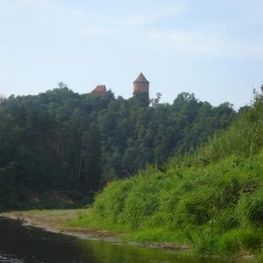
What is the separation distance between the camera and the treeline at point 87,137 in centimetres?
8133

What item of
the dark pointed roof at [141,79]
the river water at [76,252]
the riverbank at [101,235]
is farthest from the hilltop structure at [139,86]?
the river water at [76,252]

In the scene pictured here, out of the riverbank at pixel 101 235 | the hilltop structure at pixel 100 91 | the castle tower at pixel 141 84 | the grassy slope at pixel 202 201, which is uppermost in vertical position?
the castle tower at pixel 141 84

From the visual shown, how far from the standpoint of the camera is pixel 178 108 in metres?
141

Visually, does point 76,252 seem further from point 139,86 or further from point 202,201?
point 139,86

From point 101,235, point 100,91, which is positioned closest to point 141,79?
point 100,91

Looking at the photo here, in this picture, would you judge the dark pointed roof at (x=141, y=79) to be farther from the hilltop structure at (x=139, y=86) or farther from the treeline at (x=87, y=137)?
the treeline at (x=87, y=137)

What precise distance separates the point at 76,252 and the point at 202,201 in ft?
19.8

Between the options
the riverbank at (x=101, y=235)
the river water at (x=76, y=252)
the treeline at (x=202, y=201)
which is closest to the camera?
the river water at (x=76, y=252)

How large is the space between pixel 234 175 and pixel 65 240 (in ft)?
25.8

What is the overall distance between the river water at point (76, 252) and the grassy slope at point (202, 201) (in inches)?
73.9

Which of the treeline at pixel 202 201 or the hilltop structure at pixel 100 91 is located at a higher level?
the hilltop structure at pixel 100 91

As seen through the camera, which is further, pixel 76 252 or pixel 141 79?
pixel 141 79

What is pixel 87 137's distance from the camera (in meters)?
101

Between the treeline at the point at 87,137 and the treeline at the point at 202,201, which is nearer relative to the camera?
the treeline at the point at 202,201
